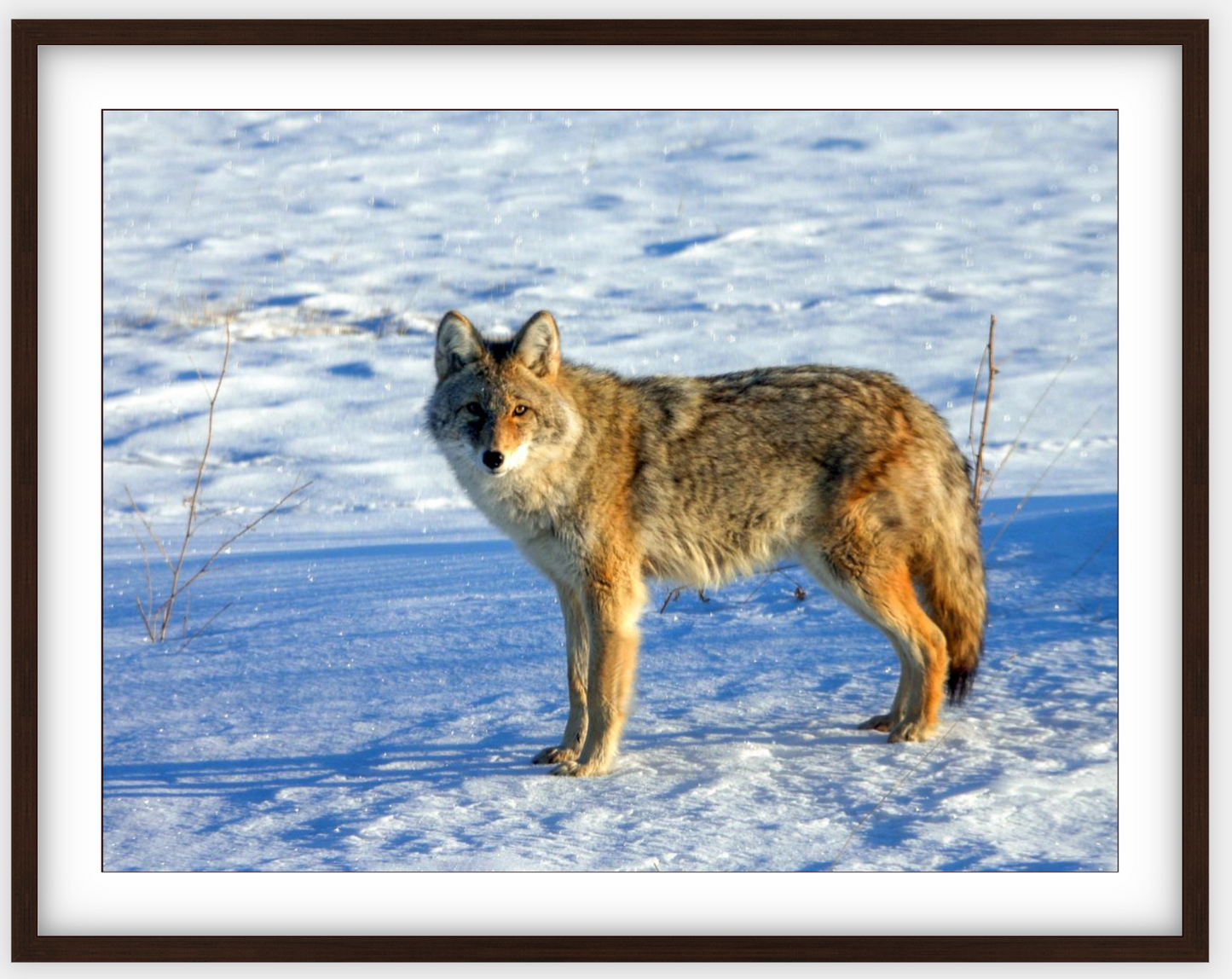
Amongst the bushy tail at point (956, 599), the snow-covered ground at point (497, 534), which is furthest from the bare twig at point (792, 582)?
the bushy tail at point (956, 599)

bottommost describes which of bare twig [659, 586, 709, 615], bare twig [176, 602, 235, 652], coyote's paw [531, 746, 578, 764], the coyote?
coyote's paw [531, 746, 578, 764]

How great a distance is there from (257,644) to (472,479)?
87.8 inches

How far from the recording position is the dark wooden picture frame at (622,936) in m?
4.42

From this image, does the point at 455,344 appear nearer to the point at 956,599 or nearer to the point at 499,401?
the point at 499,401

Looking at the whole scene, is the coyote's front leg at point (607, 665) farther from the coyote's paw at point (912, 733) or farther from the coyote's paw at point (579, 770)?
the coyote's paw at point (912, 733)

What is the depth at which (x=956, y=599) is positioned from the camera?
5.85m

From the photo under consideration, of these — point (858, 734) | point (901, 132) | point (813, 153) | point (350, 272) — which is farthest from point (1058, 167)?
point (350, 272)

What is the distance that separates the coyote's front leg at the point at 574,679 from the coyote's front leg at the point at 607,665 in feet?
0.62

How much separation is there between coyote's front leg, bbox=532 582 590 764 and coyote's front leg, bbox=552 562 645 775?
189mm

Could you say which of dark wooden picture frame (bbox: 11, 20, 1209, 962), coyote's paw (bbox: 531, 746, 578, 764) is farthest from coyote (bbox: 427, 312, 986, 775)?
dark wooden picture frame (bbox: 11, 20, 1209, 962)

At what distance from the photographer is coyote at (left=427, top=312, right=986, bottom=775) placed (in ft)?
17.6

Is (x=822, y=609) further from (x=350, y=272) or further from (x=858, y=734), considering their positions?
(x=350, y=272)

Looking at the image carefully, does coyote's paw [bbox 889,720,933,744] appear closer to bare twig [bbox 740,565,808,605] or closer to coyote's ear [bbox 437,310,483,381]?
bare twig [bbox 740,565,808,605]

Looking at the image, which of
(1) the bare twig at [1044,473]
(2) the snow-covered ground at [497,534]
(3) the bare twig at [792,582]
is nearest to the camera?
(2) the snow-covered ground at [497,534]
